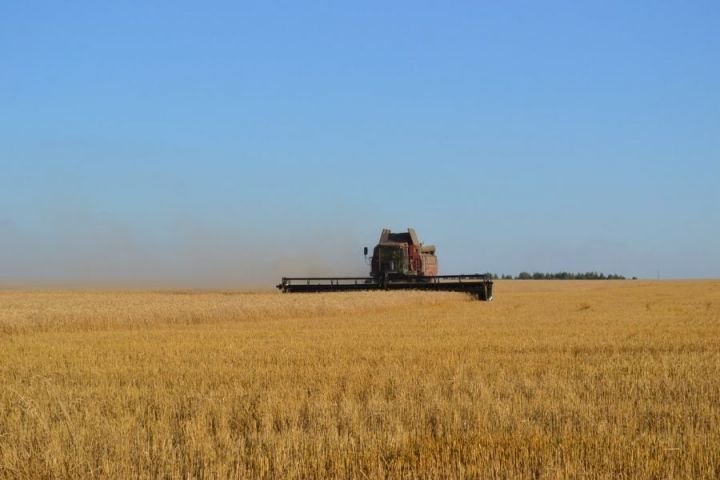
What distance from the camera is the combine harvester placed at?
3816 cm

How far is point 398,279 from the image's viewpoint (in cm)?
3925

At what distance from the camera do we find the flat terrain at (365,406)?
6133mm

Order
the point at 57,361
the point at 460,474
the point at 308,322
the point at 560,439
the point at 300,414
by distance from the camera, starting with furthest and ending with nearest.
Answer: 1. the point at 308,322
2. the point at 57,361
3. the point at 300,414
4. the point at 560,439
5. the point at 460,474

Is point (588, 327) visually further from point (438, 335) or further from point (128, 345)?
point (128, 345)

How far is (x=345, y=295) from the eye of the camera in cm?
3222

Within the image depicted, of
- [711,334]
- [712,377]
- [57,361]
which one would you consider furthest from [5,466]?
[711,334]

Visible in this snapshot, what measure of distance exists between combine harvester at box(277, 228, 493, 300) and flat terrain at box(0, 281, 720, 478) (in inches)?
826

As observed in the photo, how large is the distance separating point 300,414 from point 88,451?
7.42 ft

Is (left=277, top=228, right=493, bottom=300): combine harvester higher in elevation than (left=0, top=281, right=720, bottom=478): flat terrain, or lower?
higher

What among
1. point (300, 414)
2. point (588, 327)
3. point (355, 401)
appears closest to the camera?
point (300, 414)

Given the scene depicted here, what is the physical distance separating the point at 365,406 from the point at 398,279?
102 feet

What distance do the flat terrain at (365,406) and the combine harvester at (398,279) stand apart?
21.0 meters

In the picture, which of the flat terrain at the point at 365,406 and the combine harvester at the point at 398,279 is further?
the combine harvester at the point at 398,279

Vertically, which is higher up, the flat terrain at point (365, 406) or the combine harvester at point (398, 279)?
the combine harvester at point (398, 279)
